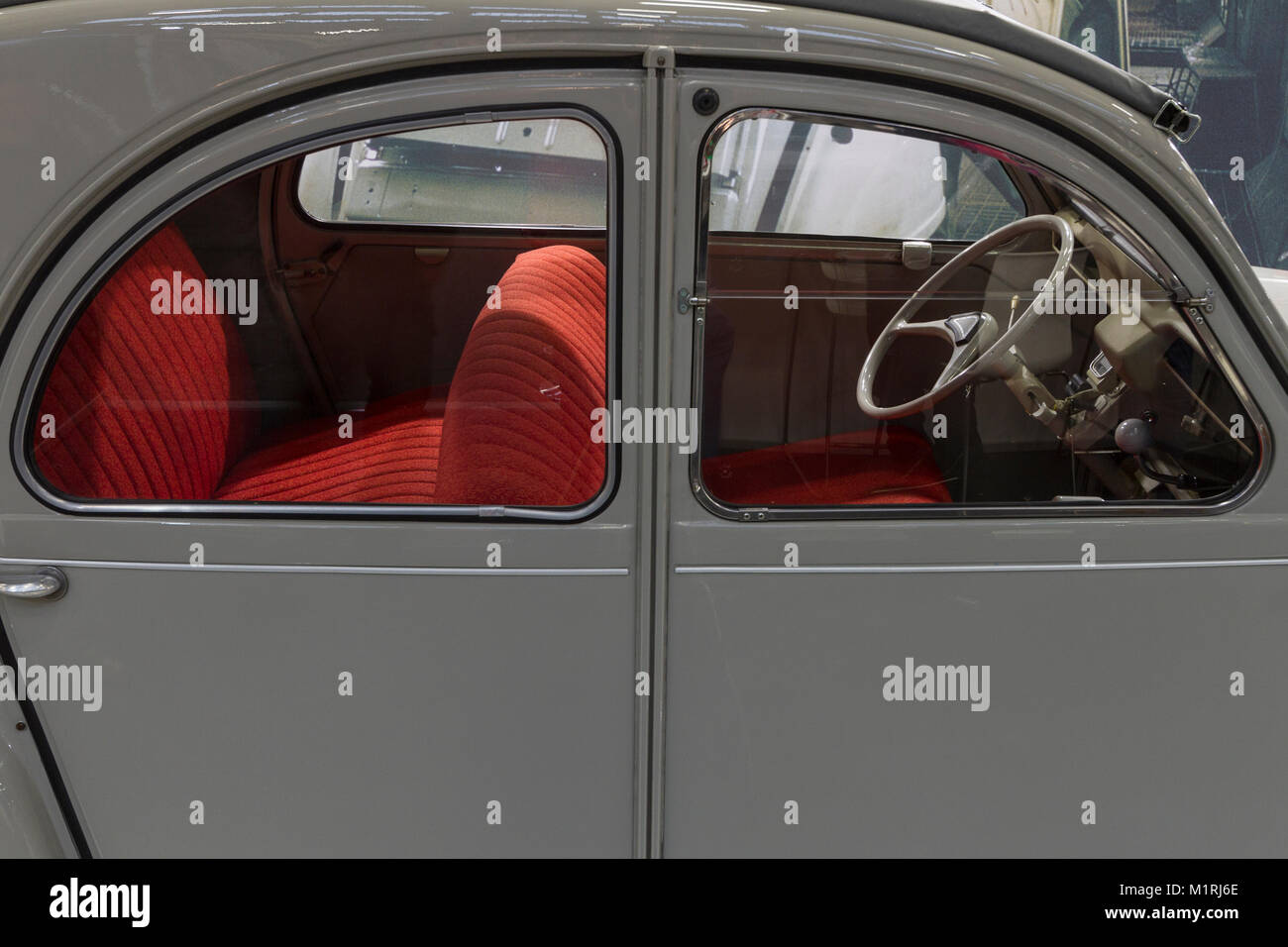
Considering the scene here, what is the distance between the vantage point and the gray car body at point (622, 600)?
4.14ft

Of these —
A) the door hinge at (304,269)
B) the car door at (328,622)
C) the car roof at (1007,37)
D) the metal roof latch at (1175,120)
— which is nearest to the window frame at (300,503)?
the car door at (328,622)

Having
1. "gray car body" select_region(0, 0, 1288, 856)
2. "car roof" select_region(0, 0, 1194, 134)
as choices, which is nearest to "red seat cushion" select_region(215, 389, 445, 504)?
"gray car body" select_region(0, 0, 1288, 856)

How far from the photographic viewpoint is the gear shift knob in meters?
1.52

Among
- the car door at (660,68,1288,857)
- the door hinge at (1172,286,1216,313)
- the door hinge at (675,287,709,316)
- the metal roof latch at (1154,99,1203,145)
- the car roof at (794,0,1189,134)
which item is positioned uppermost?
the car roof at (794,0,1189,134)

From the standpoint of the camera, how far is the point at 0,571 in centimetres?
132

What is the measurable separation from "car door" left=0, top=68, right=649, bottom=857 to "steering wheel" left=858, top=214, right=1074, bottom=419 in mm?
487

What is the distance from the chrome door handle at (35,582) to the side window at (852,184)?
3.58ft

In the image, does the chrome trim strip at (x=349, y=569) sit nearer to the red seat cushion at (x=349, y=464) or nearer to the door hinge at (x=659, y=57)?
the red seat cushion at (x=349, y=464)

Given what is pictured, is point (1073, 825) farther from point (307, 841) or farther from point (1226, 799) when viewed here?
point (307, 841)

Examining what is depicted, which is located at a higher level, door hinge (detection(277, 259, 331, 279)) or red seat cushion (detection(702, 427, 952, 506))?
door hinge (detection(277, 259, 331, 279))

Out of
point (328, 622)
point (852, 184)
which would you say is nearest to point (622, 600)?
point (328, 622)

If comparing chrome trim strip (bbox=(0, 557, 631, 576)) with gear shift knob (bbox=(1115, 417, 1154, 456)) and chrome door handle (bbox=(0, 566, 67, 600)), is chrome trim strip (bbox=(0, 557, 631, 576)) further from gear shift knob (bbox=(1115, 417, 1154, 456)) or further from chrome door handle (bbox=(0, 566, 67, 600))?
gear shift knob (bbox=(1115, 417, 1154, 456))

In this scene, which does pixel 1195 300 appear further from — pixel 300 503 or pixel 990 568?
pixel 300 503

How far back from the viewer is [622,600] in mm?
1348
